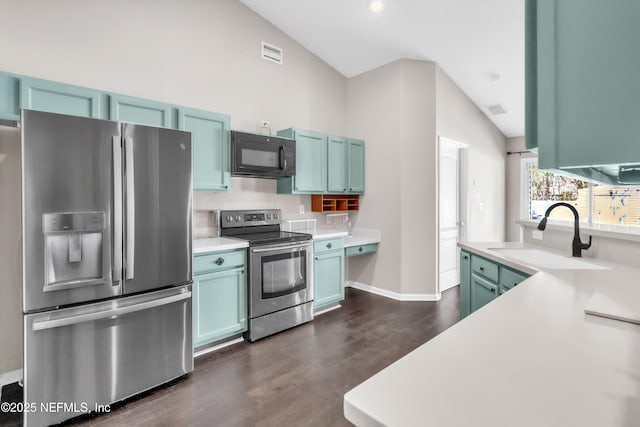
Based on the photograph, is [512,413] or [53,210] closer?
[512,413]

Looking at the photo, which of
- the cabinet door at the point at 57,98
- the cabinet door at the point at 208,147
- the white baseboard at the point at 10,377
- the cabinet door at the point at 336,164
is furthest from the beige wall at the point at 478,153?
the white baseboard at the point at 10,377

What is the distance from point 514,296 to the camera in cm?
132

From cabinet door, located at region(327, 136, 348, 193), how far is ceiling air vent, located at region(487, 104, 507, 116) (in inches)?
104

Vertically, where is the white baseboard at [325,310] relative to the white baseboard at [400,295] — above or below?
below

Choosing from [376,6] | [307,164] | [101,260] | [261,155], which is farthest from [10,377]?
[376,6]

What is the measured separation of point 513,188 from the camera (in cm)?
620

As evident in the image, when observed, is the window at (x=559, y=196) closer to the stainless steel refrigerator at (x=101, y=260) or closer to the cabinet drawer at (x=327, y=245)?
the cabinet drawer at (x=327, y=245)

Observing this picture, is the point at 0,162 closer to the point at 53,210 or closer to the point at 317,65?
the point at 53,210

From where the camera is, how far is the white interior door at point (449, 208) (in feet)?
14.8

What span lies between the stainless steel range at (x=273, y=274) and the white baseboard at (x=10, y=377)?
5.61 feet

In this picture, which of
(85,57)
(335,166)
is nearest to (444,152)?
(335,166)

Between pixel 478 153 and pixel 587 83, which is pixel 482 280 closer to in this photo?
pixel 587 83

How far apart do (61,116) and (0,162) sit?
949 mm

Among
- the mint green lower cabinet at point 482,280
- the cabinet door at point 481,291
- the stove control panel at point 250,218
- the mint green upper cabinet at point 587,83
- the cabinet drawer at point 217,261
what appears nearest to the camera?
the mint green upper cabinet at point 587,83
